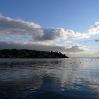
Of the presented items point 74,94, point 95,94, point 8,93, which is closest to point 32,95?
point 8,93

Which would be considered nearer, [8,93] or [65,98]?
[65,98]

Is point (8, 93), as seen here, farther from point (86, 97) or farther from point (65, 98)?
point (86, 97)

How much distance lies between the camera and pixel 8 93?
1102 inches

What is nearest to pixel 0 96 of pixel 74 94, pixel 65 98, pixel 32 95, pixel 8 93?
pixel 8 93

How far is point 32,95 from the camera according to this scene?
2661 centimetres

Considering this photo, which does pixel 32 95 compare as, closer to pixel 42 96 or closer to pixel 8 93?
pixel 42 96

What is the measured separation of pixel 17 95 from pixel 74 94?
9.54 metres

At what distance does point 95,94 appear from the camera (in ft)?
93.6

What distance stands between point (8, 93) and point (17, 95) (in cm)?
223

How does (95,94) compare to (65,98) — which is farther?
(95,94)

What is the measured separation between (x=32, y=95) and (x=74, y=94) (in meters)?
7.16

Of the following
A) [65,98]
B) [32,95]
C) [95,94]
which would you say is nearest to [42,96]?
[32,95]

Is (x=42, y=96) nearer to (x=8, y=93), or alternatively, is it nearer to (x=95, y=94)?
(x=8, y=93)

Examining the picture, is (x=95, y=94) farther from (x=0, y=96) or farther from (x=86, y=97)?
(x=0, y=96)
